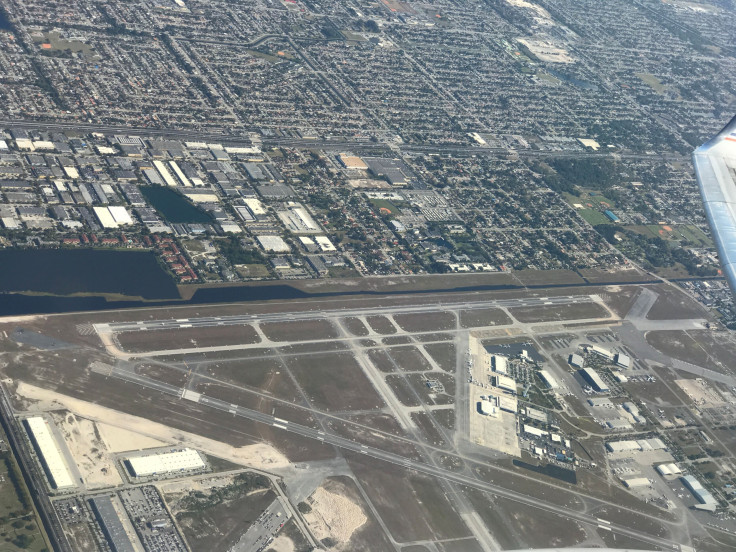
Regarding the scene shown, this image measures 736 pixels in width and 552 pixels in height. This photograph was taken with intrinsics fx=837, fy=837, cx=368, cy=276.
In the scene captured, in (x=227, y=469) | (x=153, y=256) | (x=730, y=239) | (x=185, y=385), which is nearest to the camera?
(x=730, y=239)

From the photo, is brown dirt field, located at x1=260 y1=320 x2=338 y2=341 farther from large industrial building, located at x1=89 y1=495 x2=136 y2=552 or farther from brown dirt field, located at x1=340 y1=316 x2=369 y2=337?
large industrial building, located at x1=89 y1=495 x2=136 y2=552

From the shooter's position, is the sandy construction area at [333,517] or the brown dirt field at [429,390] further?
the brown dirt field at [429,390]

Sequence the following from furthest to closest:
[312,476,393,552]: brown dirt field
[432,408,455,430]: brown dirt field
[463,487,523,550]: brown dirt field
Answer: [432,408,455,430]: brown dirt field < [463,487,523,550]: brown dirt field < [312,476,393,552]: brown dirt field

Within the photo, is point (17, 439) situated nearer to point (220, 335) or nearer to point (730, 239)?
point (220, 335)

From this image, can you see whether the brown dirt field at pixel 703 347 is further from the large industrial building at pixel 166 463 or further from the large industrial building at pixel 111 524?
the large industrial building at pixel 111 524

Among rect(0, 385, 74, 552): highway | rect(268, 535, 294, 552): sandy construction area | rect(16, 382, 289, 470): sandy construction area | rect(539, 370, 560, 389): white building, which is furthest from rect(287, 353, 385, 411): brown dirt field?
rect(0, 385, 74, 552): highway

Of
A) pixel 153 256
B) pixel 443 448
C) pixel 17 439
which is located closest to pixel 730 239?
pixel 443 448

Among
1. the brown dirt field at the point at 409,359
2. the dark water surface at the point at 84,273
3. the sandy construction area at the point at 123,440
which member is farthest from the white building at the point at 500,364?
the sandy construction area at the point at 123,440
